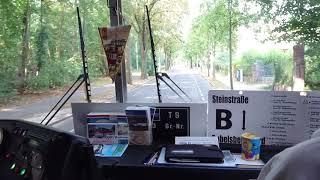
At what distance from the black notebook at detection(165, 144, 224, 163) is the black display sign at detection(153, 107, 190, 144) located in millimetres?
217

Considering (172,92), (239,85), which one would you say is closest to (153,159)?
(172,92)

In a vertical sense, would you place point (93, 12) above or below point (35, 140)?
above

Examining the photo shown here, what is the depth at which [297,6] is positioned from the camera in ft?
8.36

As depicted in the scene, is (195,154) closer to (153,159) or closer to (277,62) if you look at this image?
(153,159)

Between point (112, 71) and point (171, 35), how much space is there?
0.86 meters

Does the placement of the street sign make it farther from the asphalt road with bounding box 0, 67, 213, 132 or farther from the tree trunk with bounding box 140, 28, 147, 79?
the tree trunk with bounding box 140, 28, 147, 79

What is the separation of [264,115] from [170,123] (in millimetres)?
509

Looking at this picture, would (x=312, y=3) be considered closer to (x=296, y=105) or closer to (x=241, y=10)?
(x=241, y=10)

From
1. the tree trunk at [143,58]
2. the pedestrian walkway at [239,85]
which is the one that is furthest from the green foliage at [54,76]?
the pedestrian walkway at [239,85]

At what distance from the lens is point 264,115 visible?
1.88 meters

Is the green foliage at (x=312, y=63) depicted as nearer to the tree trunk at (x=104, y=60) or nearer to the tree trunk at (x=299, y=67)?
the tree trunk at (x=299, y=67)

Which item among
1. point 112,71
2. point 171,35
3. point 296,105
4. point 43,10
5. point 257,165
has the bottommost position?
point 257,165

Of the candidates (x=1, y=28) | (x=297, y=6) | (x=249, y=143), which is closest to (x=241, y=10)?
(x=297, y=6)

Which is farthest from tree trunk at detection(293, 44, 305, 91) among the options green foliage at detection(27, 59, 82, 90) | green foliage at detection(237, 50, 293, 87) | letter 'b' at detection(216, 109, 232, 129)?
green foliage at detection(27, 59, 82, 90)
